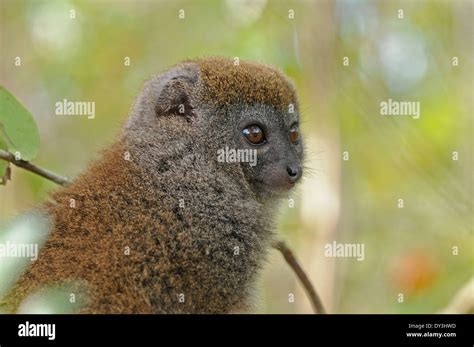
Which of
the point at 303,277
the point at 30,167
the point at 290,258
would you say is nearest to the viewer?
the point at 30,167

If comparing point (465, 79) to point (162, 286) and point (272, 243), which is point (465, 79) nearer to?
point (272, 243)

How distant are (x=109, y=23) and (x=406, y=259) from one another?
6.04 m

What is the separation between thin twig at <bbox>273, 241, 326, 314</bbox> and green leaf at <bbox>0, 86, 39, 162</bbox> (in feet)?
6.60

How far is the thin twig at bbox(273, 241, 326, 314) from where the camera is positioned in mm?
5453

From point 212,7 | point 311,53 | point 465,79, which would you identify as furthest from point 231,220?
point 212,7

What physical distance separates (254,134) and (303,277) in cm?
120

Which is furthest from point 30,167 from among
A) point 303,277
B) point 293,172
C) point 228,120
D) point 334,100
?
point 334,100

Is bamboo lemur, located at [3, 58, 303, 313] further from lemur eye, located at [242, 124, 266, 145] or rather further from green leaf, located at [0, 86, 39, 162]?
green leaf, located at [0, 86, 39, 162]

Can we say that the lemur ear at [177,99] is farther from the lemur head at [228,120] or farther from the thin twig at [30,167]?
the thin twig at [30,167]

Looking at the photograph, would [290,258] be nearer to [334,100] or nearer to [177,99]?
[177,99]

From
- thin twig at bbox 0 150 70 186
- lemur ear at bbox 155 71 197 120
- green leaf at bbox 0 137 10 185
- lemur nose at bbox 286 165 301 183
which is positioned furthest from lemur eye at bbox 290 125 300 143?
green leaf at bbox 0 137 10 185

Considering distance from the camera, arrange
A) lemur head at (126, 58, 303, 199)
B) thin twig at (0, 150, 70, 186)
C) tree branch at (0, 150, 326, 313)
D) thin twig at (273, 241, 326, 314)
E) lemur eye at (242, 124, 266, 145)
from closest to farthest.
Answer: thin twig at (0, 150, 70, 186) → tree branch at (0, 150, 326, 313) → thin twig at (273, 241, 326, 314) → lemur head at (126, 58, 303, 199) → lemur eye at (242, 124, 266, 145)

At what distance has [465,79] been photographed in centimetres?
1002

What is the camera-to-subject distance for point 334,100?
9.98 m
